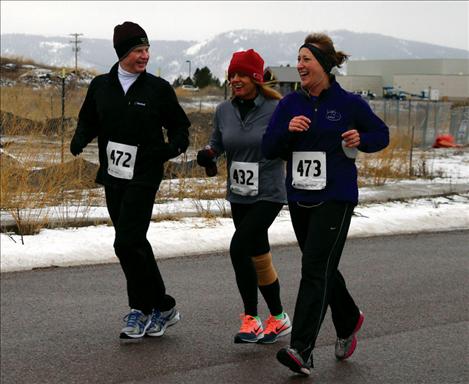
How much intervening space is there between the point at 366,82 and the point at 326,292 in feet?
329

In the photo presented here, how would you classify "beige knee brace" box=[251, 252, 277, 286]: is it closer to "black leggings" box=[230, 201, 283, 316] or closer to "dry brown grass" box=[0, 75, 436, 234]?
"black leggings" box=[230, 201, 283, 316]

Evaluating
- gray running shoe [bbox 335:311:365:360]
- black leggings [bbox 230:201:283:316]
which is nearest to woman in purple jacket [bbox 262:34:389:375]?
gray running shoe [bbox 335:311:365:360]

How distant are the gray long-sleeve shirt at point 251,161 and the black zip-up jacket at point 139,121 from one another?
31 centimetres

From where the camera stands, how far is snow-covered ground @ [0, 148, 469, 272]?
827 cm

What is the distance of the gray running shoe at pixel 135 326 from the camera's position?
5695 millimetres

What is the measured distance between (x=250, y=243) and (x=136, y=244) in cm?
72

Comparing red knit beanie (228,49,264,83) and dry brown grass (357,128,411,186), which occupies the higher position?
red knit beanie (228,49,264,83)

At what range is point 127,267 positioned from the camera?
5.69 meters

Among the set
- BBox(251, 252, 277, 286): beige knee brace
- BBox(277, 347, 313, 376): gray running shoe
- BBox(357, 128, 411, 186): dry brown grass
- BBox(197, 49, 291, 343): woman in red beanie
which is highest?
BBox(197, 49, 291, 343): woman in red beanie

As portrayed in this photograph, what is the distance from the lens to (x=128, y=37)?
18.1ft

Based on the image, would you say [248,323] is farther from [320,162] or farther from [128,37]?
[128,37]

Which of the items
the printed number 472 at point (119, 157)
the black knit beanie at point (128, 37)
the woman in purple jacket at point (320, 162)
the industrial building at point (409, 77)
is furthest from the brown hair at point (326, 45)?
the industrial building at point (409, 77)

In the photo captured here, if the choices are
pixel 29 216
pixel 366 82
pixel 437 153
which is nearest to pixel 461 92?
pixel 366 82

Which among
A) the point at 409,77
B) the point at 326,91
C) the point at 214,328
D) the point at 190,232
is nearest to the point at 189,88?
the point at 409,77
